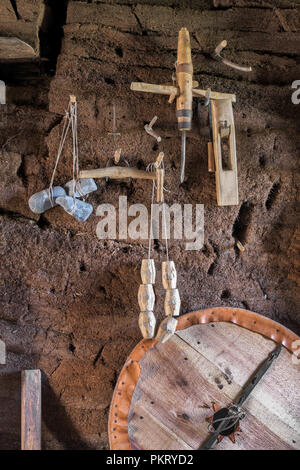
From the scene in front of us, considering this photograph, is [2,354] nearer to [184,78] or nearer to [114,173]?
[114,173]

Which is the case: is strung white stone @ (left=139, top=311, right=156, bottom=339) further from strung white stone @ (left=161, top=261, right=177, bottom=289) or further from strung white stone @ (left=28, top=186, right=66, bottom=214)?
strung white stone @ (left=28, top=186, right=66, bottom=214)

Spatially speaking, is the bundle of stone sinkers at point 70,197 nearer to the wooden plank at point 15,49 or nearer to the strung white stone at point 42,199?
the strung white stone at point 42,199

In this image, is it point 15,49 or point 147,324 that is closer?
point 147,324

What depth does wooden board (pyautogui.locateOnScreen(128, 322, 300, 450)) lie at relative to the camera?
65.6 inches

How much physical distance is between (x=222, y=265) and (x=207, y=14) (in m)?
1.14

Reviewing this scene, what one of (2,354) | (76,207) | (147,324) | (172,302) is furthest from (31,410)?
(76,207)

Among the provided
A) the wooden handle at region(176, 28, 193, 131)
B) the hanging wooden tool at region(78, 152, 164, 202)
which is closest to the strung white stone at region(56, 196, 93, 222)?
the hanging wooden tool at region(78, 152, 164, 202)

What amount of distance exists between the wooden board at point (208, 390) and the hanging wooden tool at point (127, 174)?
2.05 ft

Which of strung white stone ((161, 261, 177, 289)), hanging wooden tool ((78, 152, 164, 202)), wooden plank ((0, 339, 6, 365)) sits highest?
hanging wooden tool ((78, 152, 164, 202))

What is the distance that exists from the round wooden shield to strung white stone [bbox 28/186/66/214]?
27.9 inches

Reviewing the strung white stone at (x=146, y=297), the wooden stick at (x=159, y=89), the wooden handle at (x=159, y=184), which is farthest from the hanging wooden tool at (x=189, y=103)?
the strung white stone at (x=146, y=297)

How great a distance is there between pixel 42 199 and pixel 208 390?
105 cm

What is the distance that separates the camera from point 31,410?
5.49ft
